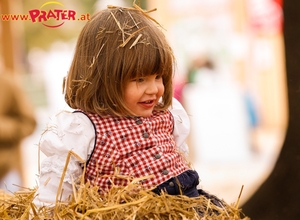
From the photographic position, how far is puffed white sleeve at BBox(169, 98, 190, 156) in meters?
3.06

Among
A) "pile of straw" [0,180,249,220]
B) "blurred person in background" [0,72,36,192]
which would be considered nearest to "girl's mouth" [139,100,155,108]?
"pile of straw" [0,180,249,220]

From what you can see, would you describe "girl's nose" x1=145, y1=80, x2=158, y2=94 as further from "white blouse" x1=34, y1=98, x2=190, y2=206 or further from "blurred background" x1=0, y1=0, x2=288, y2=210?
"blurred background" x1=0, y1=0, x2=288, y2=210

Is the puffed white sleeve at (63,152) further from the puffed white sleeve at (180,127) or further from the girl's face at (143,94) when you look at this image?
the puffed white sleeve at (180,127)

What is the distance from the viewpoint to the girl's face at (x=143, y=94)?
276 cm

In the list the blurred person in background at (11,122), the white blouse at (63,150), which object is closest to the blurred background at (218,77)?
the blurred person in background at (11,122)

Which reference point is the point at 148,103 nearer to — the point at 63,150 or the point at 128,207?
the point at 63,150

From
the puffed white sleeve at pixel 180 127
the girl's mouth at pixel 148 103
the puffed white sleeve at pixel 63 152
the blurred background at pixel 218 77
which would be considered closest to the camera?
the puffed white sleeve at pixel 63 152

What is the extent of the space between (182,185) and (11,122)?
12.2 ft

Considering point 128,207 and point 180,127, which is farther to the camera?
point 180,127

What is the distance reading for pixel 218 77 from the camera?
1168cm

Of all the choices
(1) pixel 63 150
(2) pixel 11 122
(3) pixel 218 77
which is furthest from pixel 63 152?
(3) pixel 218 77

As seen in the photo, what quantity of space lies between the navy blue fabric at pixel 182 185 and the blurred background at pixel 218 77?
6084mm

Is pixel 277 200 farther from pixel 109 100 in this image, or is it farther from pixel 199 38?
pixel 199 38

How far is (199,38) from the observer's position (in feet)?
39.0
